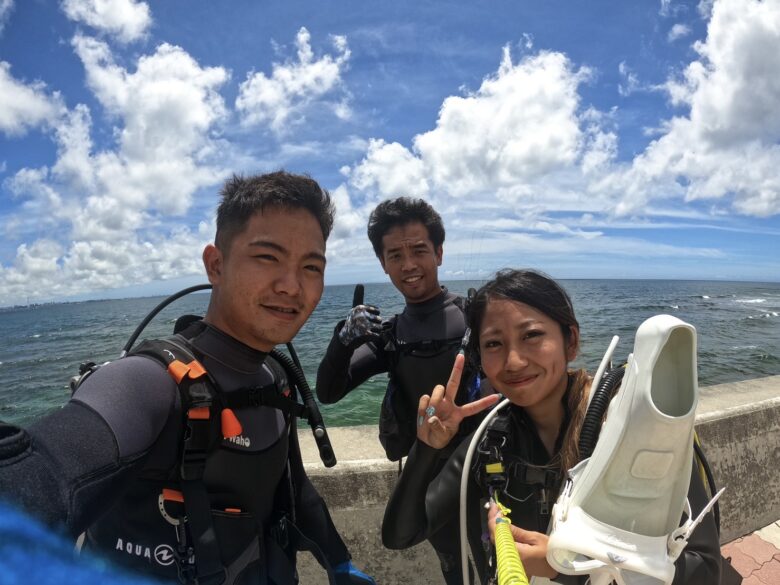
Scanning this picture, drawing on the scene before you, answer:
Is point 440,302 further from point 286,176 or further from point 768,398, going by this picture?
point 768,398

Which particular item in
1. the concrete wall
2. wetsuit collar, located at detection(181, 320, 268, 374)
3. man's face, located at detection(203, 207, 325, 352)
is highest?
man's face, located at detection(203, 207, 325, 352)

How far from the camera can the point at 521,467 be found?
1.77 metres

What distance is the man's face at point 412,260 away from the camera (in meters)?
Result: 3.15

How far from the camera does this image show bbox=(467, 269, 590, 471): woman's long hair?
1829 mm

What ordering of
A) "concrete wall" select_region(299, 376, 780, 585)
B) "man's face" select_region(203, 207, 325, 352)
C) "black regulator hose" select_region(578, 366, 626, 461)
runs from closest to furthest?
"black regulator hose" select_region(578, 366, 626, 461) < "man's face" select_region(203, 207, 325, 352) < "concrete wall" select_region(299, 376, 780, 585)

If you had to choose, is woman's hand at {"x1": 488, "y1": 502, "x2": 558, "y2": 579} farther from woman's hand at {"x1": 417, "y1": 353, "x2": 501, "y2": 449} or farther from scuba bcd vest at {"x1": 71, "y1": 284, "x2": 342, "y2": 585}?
scuba bcd vest at {"x1": 71, "y1": 284, "x2": 342, "y2": 585}

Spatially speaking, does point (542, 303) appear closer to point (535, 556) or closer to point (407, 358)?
point (535, 556)

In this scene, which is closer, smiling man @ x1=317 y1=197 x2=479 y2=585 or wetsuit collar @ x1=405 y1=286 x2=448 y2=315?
smiling man @ x1=317 y1=197 x2=479 y2=585

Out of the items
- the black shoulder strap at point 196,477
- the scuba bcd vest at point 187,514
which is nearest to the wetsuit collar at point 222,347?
the scuba bcd vest at point 187,514

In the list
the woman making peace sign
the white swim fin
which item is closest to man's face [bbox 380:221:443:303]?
the woman making peace sign

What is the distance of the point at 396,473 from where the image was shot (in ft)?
9.10

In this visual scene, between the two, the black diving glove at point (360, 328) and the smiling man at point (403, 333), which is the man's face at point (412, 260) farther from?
the black diving glove at point (360, 328)

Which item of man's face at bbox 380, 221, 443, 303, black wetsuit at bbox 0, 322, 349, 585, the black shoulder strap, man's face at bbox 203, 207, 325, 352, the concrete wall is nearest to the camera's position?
black wetsuit at bbox 0, 322, 349, 585

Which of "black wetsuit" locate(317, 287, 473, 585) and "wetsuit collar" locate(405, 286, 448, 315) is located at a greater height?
"wetsuit collar" locate(405, 286, 448, 315)
